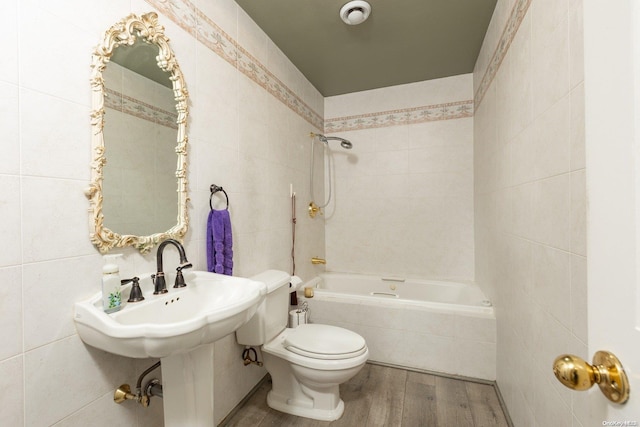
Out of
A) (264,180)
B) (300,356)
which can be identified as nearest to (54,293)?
(300,356)

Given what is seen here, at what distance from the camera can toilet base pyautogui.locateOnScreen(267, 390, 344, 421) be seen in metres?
1.61

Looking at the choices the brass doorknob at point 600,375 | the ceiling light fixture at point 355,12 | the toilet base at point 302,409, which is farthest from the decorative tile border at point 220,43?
the toilet base at point 302,409

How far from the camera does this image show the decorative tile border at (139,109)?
3.40 ft

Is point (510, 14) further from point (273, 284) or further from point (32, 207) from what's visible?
point (32, 207)

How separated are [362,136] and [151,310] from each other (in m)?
2.56

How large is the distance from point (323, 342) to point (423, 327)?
828 millimetres

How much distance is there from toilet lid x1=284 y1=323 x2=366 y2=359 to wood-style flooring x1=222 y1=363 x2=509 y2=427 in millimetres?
394

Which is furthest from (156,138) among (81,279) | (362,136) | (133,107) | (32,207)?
(362,136)

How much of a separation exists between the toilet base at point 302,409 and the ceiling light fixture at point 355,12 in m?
2.35

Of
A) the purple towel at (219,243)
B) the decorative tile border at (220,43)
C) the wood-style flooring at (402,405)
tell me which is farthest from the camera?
the wood-style flooring at (402,405)

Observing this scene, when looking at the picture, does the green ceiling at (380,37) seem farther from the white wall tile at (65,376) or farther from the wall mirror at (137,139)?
the white wall tile at (65,376)

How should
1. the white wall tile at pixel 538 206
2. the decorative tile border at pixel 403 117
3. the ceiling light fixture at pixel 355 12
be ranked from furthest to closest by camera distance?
the decorative tile border at pixel 403 117 < the ceiling light fixture at pixel 355 12 < the white wall tile at pixel 538 206

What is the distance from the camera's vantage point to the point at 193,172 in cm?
140

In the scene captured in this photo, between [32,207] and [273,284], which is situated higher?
[32,207]
